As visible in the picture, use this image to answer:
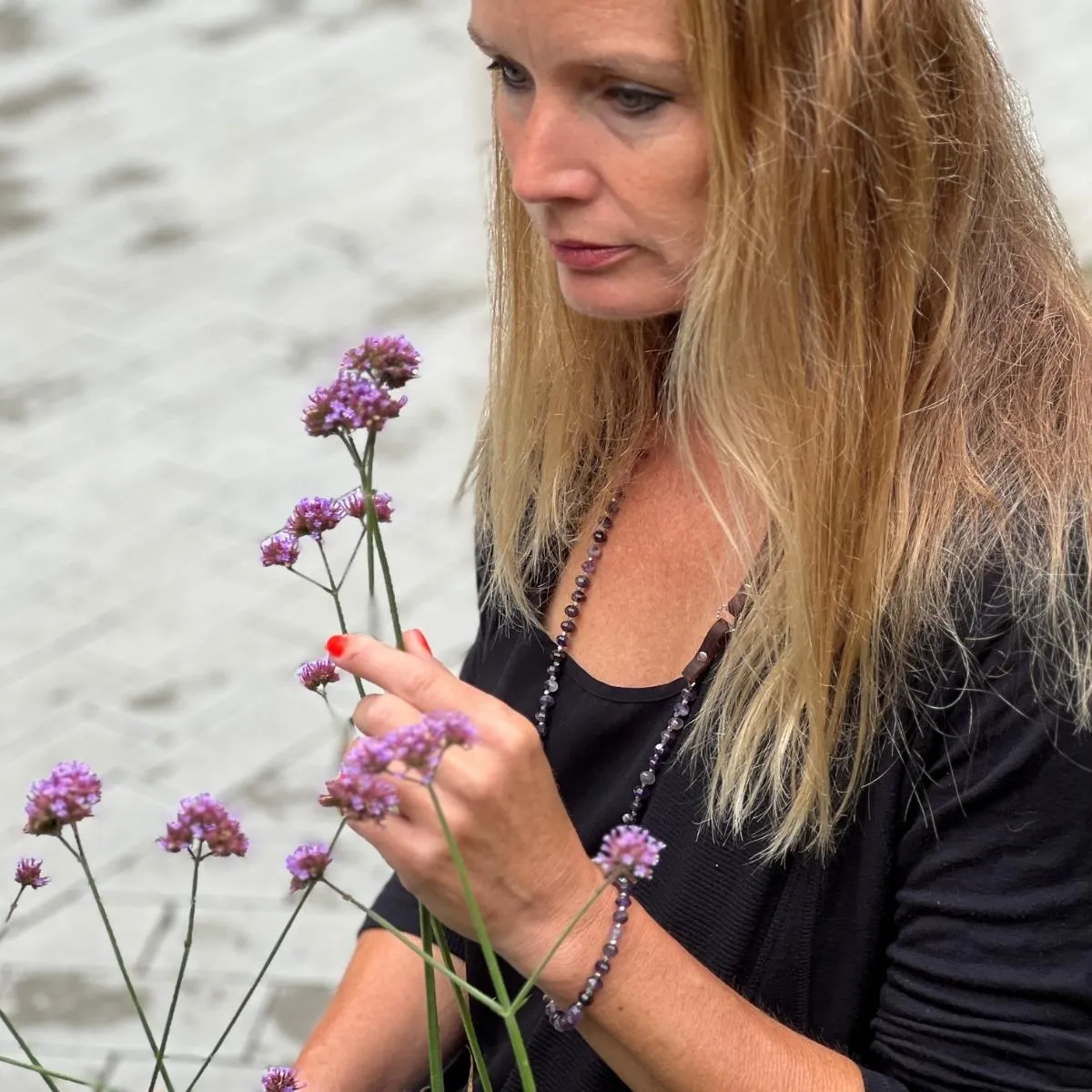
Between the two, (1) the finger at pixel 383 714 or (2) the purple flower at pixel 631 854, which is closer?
(2) the purple flower at pixel 631 854

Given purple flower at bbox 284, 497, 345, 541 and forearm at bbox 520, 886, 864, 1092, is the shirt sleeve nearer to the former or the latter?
forearm at bbox 520, 886, 864, 1092

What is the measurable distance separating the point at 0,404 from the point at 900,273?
3.98 m

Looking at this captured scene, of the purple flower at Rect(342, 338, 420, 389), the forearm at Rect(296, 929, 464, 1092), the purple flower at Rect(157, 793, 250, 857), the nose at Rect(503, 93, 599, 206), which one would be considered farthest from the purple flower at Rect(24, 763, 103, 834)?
the forearm at Rect(296, 929, 464, 1092)

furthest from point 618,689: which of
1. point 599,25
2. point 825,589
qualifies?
point 599,25

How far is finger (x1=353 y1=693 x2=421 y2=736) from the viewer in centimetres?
102

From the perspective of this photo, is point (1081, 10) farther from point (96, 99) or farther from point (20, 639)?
point (20, 639)

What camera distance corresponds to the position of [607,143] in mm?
1240

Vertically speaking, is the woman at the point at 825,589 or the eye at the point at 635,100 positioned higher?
the eye at the point at 635,100

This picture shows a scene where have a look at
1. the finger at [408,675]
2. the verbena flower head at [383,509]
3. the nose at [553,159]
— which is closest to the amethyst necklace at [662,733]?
the finger at [408,675]

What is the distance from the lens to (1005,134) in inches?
53.8

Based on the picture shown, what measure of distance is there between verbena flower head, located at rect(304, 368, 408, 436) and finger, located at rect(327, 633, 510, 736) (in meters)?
0.17

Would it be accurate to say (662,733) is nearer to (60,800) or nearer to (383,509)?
(383,509)

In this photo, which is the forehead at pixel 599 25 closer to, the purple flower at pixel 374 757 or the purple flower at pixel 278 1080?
the purple flower at pixel 374 757

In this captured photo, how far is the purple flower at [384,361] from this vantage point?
0.96 meters
